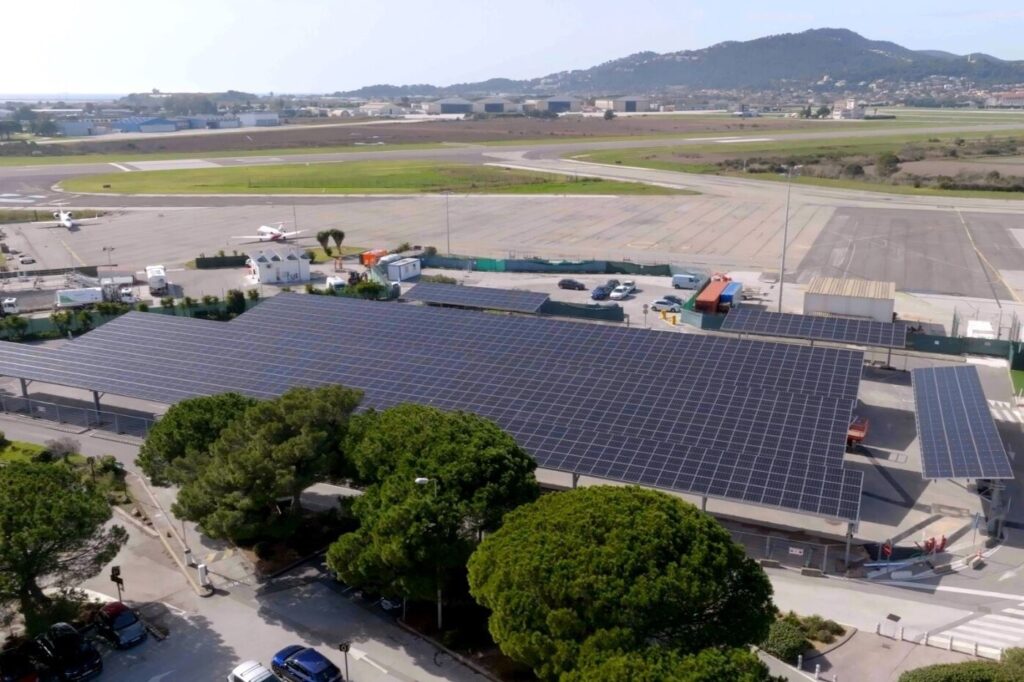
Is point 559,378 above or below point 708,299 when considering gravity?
above

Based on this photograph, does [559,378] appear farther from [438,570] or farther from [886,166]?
[886,166]

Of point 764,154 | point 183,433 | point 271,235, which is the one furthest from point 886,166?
point 183,433

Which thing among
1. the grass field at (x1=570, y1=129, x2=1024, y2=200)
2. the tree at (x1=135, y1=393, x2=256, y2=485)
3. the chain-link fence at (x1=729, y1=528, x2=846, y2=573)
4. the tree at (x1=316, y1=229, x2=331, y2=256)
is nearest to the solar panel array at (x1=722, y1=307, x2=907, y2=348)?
the chain-link fence at (x1=729, y1=528, x2=846, y2=573)

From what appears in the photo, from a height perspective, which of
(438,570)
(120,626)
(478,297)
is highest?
(478,297)

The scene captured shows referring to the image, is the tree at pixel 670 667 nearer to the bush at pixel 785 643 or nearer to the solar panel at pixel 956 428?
the bush at pixel 785 643

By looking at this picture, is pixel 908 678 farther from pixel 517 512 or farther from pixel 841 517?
pixel 517 512

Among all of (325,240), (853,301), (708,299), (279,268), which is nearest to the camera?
(853,301)

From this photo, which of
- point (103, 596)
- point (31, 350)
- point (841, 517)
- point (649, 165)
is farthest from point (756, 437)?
point (649, 165)

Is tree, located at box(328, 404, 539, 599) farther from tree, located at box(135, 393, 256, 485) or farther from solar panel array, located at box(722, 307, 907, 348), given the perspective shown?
solar panel array, located at box(722, 307, 907, 348)
